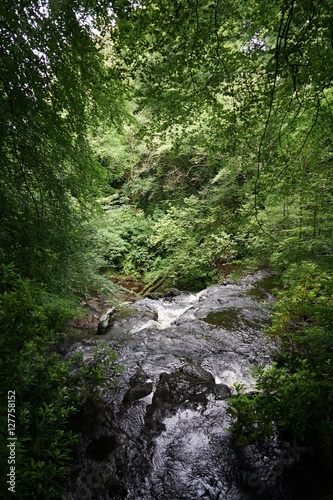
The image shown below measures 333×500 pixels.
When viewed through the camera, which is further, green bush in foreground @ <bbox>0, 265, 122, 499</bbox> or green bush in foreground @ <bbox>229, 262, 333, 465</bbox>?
green bush in foreground @ <bbox>229, 262, 333, 465</bbox>

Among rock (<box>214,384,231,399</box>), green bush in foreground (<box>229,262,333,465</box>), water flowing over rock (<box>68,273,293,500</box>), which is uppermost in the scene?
green bush in foreground (<box>229,262,333,465</box>)

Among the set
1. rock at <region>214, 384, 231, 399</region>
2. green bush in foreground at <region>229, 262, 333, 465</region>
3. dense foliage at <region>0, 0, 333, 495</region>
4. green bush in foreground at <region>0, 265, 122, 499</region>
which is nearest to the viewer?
green bush in foreground at <region>0, 265, 122, 499</region>

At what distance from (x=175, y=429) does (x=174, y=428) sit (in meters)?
0.02

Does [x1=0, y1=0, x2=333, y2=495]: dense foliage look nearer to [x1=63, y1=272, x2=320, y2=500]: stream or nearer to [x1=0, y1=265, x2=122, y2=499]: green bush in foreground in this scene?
[x1=0, y1=265, x2=122, y2=499]: green bush in foreground

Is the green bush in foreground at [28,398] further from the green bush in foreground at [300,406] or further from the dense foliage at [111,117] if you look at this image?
the green bush in foreground at [300,406]

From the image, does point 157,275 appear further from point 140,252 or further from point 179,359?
point 179,359

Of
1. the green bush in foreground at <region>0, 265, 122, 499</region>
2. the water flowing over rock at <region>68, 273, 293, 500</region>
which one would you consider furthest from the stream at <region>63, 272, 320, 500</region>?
the green bush in foreground at <region>0, 265, 122, 499</region>

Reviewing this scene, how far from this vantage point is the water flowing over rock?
8.27 ft

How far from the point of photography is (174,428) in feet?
10.4

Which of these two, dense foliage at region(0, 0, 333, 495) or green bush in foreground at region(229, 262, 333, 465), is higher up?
dense foliage at region(0, 0, 333, 495)

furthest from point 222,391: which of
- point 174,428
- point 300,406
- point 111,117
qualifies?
point 111,117

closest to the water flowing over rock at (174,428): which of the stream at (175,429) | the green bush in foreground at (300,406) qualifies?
the stream at (175,429)

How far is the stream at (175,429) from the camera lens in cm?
252

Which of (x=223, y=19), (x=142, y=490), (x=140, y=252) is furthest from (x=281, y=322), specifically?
(x=140, y=252)
